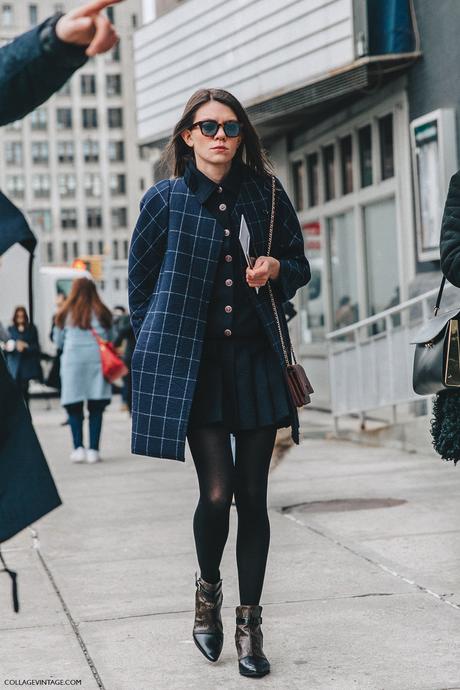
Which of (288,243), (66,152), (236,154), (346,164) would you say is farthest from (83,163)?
(288,243)

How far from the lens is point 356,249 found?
15.0 meters

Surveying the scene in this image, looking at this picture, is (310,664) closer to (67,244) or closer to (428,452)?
(428,452)

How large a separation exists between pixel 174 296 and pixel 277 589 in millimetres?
1790

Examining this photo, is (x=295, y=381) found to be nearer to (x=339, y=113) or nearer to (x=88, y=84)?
(x=339, y=113)

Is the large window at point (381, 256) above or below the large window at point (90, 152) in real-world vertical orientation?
below

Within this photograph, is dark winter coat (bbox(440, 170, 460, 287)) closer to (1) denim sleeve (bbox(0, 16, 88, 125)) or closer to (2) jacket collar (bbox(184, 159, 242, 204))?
(2) jacket collar (bbox(184, 159, 242, 204))

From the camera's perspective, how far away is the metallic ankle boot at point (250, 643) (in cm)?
422

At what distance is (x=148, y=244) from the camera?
4375 mm

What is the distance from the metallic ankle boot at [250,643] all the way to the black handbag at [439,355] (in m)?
1.17

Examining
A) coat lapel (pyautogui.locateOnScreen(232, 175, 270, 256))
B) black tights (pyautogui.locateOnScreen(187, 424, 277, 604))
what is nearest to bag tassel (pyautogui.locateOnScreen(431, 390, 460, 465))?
black tights (pyautogui.locateOnScreen(187, 424, 277, 604))

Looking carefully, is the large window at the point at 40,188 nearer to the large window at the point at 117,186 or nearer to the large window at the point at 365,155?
the large window at the point at 117,186

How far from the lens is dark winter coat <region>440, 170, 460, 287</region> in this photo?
15.5ft

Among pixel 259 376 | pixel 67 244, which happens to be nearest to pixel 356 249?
pixel 259 376

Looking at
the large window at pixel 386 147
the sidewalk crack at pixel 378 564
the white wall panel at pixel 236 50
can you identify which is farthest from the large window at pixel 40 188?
the sidewalk crack at pixel 378 564
